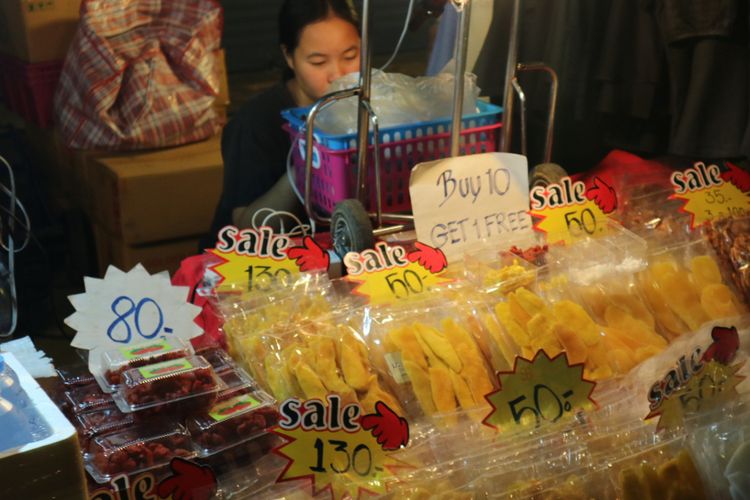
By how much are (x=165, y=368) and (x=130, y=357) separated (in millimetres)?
72

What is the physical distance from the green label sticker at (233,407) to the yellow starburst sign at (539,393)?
30 centimetres

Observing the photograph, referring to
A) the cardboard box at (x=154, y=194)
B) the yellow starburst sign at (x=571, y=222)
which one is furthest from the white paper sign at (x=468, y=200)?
the cardboard box at (x=154, y=194)

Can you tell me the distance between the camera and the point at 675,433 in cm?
120

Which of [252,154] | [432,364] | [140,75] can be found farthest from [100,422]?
[140,75]

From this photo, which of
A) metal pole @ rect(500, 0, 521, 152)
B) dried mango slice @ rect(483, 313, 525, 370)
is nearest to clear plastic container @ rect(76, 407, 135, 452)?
dried mango slice @ rect(483, 313, 525, 370)

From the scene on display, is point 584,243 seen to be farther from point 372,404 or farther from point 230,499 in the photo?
point 230,499

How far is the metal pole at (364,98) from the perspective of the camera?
5.00 feet

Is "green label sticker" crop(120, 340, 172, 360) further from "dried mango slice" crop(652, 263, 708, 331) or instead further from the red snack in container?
"dried mango slice" crop(652, 263, 708, 331)

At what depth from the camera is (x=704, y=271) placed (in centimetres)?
142

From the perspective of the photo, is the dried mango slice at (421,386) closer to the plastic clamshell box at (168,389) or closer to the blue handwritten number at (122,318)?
the plastic clamshell box at (168,389)

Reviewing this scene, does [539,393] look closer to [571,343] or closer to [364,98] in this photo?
[571,343]

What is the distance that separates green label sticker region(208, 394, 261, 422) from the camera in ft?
3.34

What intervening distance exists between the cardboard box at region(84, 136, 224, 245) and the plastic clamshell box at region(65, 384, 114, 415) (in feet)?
6.69

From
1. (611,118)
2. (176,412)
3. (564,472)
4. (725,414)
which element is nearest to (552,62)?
(611,118)
